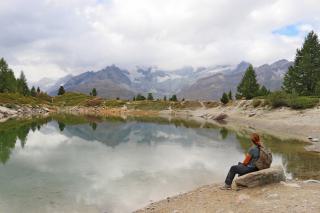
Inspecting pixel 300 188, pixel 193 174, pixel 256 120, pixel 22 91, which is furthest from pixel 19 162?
pixel 22 91

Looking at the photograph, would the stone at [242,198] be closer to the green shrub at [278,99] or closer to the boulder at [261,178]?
the boulder at [261,178]

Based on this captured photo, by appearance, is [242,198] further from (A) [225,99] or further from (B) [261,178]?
(A) [225,99]

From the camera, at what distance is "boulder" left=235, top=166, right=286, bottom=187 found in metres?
20.8

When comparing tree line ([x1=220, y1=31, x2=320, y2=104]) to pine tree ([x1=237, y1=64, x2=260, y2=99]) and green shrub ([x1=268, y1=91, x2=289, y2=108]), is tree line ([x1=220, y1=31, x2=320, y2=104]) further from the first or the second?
pine tree ([x1=237, y1=64, x2=260, y2=99])

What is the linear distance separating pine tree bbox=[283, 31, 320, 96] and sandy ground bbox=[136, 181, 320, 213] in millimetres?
89981

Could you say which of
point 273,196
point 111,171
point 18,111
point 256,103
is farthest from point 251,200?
point 18,111

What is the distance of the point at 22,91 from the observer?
655 ft

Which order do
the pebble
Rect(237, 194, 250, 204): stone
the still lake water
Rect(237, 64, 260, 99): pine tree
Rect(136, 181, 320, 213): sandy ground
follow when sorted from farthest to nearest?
1. Rect(237, 64, 260, 99): pine tree
2. the still lake water
3. Rect(237, 194, 250, 204): stone
4. the pebble
5. Rect(136, 181, 320, 213): sandy ground

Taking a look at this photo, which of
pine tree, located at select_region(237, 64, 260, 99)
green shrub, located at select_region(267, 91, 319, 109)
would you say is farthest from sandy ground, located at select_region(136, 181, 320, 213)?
pine tree, located at select_region(237, 64, 260, 99)

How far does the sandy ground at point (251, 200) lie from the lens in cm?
1686

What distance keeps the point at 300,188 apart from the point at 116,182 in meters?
14.7

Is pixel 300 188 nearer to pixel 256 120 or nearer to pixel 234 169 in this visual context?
pixel 234 169

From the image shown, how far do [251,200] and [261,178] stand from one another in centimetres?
261

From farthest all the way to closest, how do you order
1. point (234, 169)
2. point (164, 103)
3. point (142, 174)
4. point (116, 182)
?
1. point (164, 103)
2. point (142, 174)
3. point (116, 182)
4. point (234, 169)
